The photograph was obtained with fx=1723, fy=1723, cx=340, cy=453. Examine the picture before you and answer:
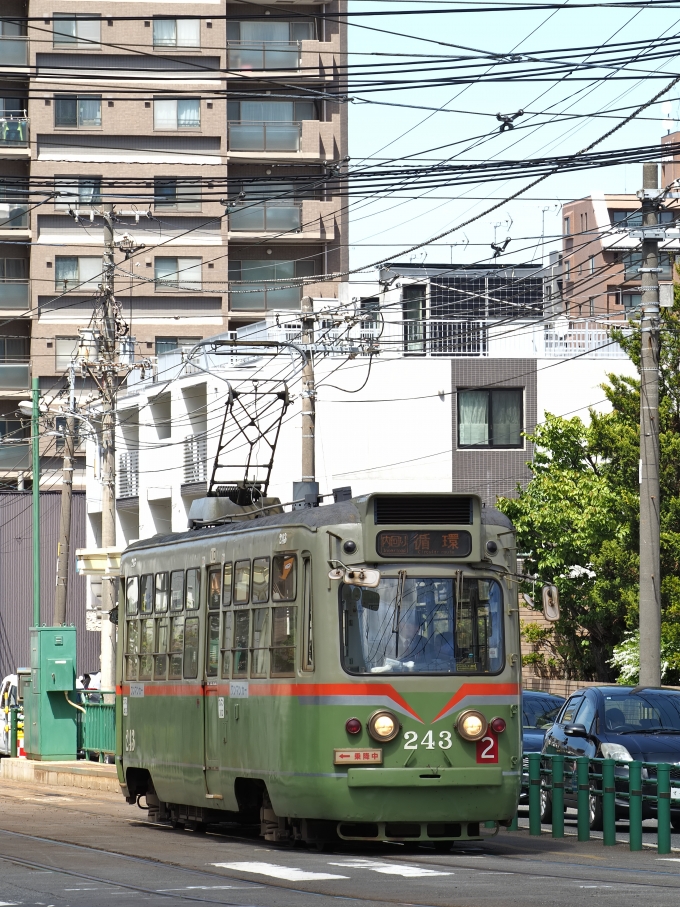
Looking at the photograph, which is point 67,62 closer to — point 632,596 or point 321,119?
point 321,119

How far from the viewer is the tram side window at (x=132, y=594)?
60.3 feet

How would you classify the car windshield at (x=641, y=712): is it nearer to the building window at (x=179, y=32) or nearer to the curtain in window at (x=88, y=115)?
the building window at (x=179, y=32)

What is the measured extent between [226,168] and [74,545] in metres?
15.2

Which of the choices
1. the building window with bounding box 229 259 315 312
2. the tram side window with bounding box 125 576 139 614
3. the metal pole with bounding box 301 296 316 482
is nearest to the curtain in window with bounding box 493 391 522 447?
the metal pole with bounding box 301 296 316 482

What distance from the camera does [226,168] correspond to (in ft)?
211

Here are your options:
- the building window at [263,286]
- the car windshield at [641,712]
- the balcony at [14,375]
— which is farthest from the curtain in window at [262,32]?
the car windshield at [641,712]

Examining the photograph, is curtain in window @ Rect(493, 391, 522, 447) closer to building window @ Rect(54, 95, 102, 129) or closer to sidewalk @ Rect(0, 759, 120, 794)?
sidewalk @ Rect(0, 759, 120, 794)

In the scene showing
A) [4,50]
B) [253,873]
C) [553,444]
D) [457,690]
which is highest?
[4,50]

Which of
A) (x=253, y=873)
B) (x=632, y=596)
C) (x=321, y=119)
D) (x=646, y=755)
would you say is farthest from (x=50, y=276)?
(x=253, y=873)

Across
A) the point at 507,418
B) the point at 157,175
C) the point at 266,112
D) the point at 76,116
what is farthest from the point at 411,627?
the point at 266,112

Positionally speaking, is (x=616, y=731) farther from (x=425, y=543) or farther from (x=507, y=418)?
(x=507, y=418)

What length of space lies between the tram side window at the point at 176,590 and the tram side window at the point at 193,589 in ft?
0.66

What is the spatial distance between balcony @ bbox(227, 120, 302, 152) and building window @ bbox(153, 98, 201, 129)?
5.08 ft

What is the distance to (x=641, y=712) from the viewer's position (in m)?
19.7
